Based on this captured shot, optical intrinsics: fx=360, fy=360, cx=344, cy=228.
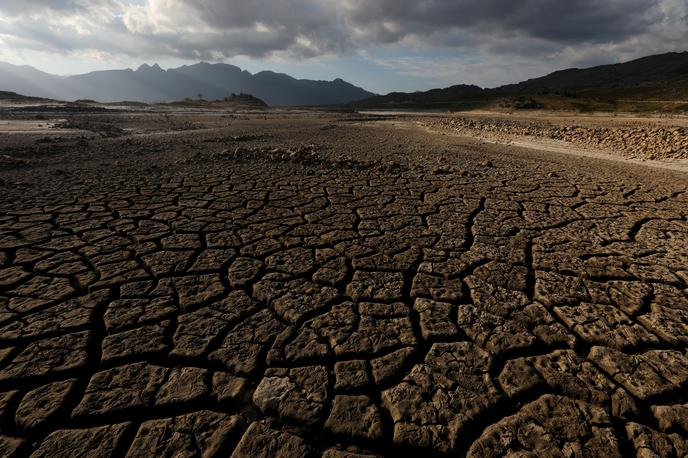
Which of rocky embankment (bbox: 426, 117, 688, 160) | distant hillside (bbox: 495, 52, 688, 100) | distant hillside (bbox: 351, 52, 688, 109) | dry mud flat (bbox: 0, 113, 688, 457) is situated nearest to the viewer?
dry mud flat (bbox: 0, 113, 688, 457)

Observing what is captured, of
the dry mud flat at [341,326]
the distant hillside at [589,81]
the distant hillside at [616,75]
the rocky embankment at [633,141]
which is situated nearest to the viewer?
the dry mud flat at [341,326]

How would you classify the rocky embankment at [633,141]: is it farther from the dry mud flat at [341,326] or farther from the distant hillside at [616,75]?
the distant hillside at [616,75]

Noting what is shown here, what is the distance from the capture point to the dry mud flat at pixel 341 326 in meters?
1.43

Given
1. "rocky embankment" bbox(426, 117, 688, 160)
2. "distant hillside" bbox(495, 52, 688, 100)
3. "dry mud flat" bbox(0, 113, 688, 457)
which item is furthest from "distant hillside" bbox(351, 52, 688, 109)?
"dry mud flat" bbox(0, 113, 688, 457)

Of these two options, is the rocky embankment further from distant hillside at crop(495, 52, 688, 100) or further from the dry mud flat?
distant hillside at crop(495, 52, 688, 100)

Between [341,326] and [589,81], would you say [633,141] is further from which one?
[589,81]

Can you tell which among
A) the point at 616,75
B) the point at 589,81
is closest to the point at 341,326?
the point at 589,81

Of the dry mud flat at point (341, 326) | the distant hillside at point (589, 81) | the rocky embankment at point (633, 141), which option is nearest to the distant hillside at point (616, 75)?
the distant hillside at point (589, 81)

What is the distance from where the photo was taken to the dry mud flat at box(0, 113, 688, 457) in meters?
1.43

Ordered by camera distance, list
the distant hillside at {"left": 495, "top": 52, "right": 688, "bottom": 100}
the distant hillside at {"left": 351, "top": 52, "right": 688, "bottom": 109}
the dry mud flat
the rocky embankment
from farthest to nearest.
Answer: the distant hillside at {"left": 495, "top": 52, "right": 688, "bottom": 100}
the distant hillside at {"left": 351, "top": 52, "right": 688, "bottom": 109}
the rocky embankment
the dry mud flat

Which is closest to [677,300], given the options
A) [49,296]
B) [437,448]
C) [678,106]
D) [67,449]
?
[437,448]

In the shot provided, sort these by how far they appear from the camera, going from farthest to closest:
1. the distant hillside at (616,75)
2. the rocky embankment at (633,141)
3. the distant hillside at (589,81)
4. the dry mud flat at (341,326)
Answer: the distant hillside at (616,75) → the distant hillside at (589,81) → the rocky embankment at (633,141) → the dry mud flat at (341,326)

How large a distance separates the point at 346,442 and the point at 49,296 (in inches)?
82.3

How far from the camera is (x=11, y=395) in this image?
5.10ft
